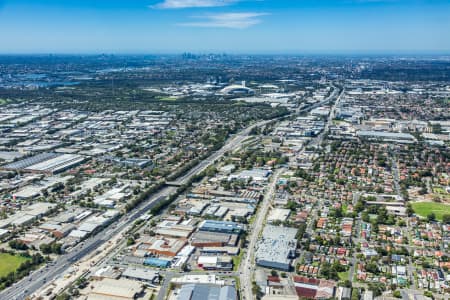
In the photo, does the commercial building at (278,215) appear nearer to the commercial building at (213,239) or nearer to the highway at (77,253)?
the commercial building at (213,239)

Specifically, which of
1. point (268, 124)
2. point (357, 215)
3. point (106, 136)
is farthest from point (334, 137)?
point (106, 136)

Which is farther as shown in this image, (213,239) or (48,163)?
(48,163)

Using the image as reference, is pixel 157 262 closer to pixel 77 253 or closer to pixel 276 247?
pixel 77 253

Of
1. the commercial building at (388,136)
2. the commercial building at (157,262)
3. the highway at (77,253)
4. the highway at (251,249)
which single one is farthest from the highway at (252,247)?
the commercial building at (388,136)

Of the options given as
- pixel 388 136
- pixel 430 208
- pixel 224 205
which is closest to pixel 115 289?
pixel 224 205

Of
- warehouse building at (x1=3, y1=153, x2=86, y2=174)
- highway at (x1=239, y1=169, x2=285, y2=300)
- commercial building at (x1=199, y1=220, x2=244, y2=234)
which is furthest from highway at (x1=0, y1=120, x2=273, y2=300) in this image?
warehouse building at (x1=3, y1=153, x2=86, y2=174)

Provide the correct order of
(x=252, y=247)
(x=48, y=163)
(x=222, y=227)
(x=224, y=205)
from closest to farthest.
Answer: (x=252, y=247) → (x=222, y=227) → (x=224, y=205) → (x=48, y=163)

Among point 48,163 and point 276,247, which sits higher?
point 48,163
